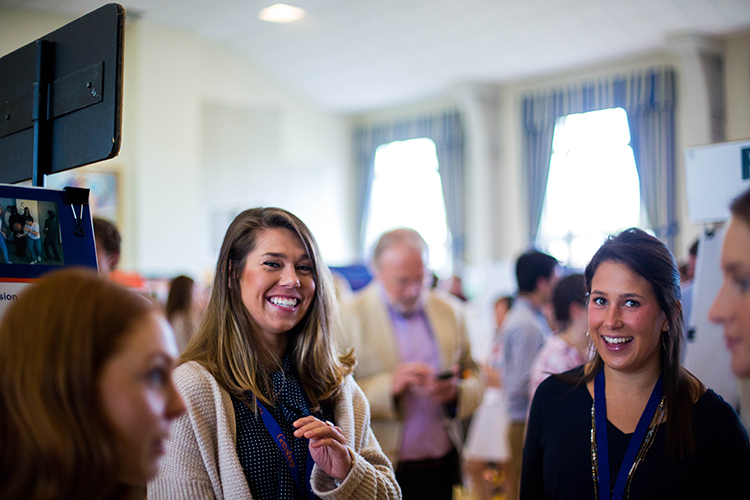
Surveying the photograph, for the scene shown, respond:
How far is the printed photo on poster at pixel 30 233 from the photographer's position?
151 cm

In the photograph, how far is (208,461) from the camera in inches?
58.6

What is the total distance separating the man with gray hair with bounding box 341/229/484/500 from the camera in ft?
8.89

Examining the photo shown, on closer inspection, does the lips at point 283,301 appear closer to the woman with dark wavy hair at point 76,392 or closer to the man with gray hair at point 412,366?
the woman with dark wavy hair at point 76,392

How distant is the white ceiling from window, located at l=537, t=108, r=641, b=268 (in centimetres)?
85

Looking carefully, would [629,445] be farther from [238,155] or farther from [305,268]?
[238,155]

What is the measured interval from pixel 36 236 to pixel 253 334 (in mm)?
568

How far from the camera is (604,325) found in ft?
5.52

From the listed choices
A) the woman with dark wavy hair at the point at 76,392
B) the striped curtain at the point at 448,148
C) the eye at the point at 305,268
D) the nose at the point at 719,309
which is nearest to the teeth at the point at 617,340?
the nose at the point at 719,309

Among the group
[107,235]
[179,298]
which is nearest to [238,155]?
[179,298]

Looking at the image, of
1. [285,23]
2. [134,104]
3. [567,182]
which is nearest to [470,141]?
[567,182]

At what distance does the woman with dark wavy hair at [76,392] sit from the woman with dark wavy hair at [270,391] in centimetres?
64

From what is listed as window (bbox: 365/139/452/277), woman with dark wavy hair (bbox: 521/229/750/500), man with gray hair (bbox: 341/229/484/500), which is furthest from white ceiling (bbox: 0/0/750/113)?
woman with dark wavy hair (bbox: 521/229/750/500)

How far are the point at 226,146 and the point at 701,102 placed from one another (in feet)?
19.7

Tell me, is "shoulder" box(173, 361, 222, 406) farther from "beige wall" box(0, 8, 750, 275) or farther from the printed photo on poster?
"beige wall" box(0, 8, 750, 275)
